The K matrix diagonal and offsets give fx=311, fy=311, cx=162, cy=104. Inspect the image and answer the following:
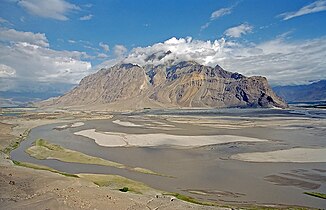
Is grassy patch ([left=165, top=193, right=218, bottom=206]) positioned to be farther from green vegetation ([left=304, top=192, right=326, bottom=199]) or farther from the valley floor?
green vegetation ([left=304, top=192, right=326, bottom=199])

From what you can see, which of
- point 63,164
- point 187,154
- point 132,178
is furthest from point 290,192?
point 63,164

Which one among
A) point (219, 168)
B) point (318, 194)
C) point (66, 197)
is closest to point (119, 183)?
point (66, 197)

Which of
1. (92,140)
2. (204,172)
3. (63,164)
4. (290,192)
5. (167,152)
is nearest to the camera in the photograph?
(290,192)

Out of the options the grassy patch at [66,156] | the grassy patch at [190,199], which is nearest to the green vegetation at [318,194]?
the grassy patch at [190,199]

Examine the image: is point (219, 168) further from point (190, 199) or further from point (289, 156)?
point (190, 199)

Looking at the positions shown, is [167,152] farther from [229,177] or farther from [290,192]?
[290,192]

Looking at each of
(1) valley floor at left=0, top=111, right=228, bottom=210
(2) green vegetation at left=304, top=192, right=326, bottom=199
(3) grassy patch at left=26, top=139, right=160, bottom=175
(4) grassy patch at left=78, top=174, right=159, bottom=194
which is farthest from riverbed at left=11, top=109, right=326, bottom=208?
(1) valley floor at left=0, top=111, right=228, bottom=210

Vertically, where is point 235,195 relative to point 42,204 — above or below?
below

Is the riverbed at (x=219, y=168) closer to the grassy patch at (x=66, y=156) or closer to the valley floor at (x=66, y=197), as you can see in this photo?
the grassy patch at (x=66, y=156)
